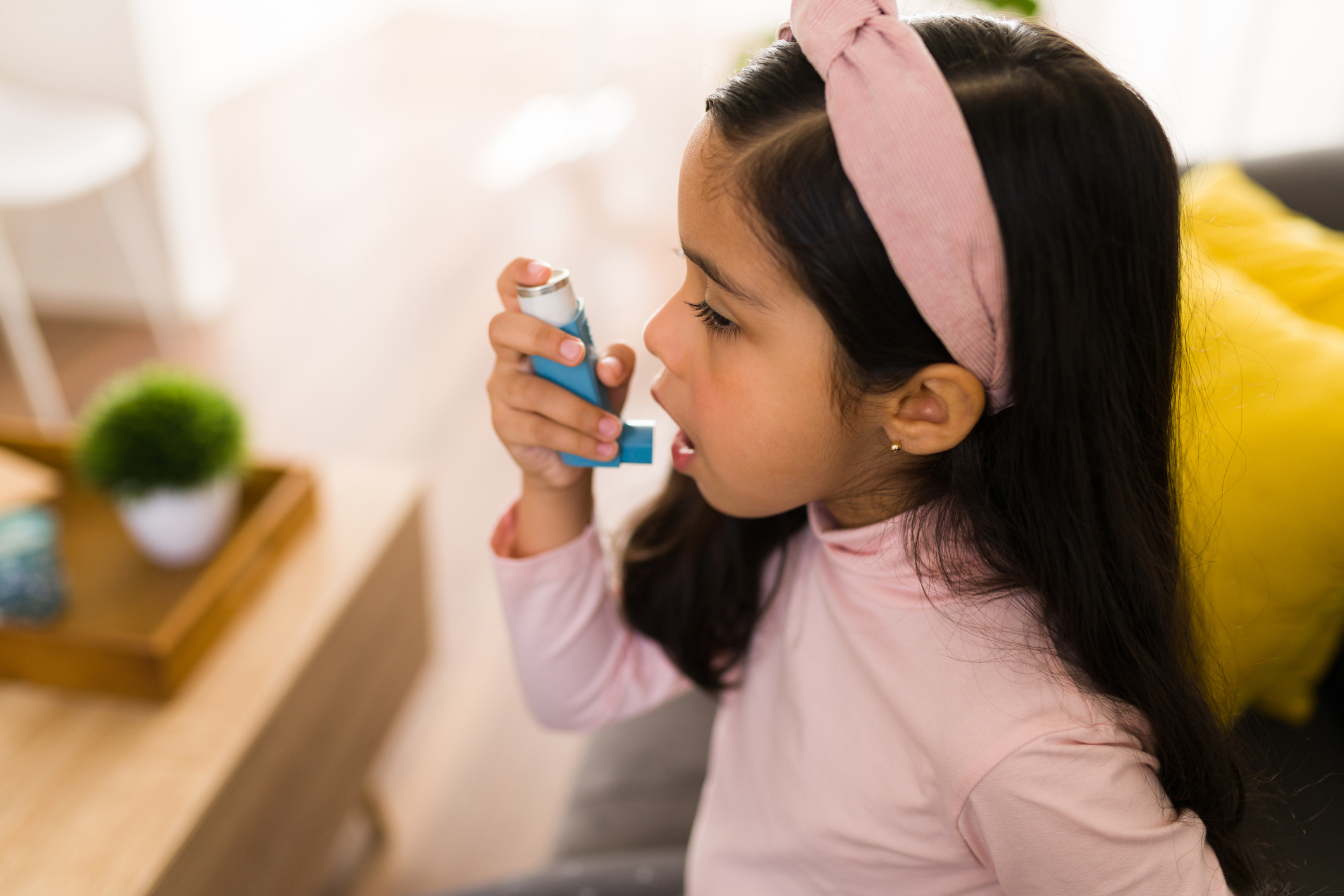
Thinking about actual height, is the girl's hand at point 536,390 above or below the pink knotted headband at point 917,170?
below

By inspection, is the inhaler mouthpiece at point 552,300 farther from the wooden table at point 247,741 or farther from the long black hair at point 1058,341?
the wooden table at point 247,741

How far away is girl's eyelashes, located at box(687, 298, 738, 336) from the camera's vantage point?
0.62 metres

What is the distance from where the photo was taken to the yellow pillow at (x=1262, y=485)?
29.6 inches

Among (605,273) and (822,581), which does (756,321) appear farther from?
(605,273)

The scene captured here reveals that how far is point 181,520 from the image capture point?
3.51 ft

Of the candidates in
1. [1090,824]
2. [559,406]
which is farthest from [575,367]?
[1090,824]

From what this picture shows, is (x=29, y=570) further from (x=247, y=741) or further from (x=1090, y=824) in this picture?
(x=1090, y=824)

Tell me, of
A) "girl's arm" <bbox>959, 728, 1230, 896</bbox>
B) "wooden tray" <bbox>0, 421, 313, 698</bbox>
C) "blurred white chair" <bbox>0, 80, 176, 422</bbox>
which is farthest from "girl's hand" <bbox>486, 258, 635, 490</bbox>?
"blurred white chair" <bbox>0, 80, 176, 422</bbox>

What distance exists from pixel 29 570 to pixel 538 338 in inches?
24.3

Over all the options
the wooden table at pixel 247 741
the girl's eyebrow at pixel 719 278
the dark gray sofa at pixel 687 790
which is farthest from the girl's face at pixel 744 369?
the wooden table at pixel 247 741

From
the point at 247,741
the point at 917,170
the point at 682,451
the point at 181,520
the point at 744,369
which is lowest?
the point at 247,741

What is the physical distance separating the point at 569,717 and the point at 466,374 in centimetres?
174

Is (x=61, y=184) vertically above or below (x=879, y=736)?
below

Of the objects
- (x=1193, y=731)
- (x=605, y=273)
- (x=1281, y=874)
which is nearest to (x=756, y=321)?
(x=1193, y=731)
